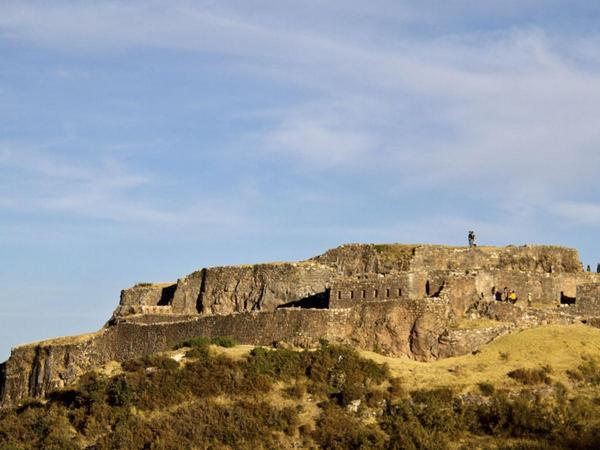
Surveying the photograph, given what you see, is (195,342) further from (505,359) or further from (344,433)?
(505,359)

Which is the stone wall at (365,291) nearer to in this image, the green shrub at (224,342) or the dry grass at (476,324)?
the dry grass at (476,324)

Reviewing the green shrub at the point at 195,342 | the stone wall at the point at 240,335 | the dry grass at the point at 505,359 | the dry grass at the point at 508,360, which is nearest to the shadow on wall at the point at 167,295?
the stone wall at the point at 240,335

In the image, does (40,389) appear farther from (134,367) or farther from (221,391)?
(221,391)

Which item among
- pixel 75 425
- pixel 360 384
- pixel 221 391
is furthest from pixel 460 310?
pixel 75 425

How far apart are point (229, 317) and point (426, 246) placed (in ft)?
34.9

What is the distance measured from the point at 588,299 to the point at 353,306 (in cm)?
996

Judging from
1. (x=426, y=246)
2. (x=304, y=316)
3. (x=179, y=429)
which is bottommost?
(x=179, y=429)

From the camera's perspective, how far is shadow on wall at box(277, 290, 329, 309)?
62.2 m

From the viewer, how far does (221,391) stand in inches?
2126

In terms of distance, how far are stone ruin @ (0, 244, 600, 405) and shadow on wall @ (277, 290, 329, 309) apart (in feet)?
0.23

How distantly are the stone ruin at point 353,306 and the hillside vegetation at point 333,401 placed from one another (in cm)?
156

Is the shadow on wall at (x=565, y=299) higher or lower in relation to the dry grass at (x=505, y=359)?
higher

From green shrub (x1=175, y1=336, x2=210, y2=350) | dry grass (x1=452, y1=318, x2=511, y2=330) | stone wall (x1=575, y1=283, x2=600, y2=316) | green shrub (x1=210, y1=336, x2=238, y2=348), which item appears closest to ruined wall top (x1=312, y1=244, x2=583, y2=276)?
stone wall (x1=575, y1=283, x2=600, y2=316)

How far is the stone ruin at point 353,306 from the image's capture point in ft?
186
